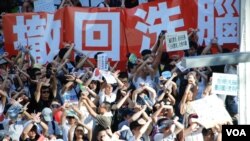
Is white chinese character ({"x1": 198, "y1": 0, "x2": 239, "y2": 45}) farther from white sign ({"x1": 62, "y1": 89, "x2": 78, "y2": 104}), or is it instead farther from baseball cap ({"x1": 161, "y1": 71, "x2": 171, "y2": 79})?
white sign ({"x1": 62, "y1": 89, "x2": 78, "y2": 104})

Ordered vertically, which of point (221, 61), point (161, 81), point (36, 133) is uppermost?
A: point (221, 61)

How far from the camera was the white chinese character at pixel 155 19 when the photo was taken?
11352mm

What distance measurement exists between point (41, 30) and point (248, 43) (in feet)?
29.9

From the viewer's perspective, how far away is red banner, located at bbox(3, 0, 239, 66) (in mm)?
10938

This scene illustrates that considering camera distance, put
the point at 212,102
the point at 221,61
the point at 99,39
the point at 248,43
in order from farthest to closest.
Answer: the point at 99,39, the point at 212,102, the point at 248,43, the point at 221,61

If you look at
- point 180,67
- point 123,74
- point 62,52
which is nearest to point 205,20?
point 180,67

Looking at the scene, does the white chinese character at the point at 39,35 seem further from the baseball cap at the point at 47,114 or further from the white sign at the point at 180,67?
the white sign at the point at 180,67

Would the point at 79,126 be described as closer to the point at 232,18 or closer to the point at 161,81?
the point at 161,81

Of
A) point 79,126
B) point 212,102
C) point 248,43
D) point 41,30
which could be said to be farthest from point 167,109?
point 248,43

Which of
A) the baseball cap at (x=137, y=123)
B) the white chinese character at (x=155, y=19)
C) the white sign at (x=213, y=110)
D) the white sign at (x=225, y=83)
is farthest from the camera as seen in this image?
the white chinese character at (x=155, y=19)

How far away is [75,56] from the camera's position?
12102mm

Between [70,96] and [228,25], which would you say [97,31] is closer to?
[70,96]

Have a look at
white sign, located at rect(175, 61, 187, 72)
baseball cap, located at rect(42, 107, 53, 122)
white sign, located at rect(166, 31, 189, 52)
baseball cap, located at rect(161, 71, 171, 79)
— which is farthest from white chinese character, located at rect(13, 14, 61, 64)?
white sign, located at rect(175, 61, 187, 72)

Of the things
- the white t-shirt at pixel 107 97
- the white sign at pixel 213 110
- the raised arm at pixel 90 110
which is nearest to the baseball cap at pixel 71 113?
the raised arm at pixel 90 110
